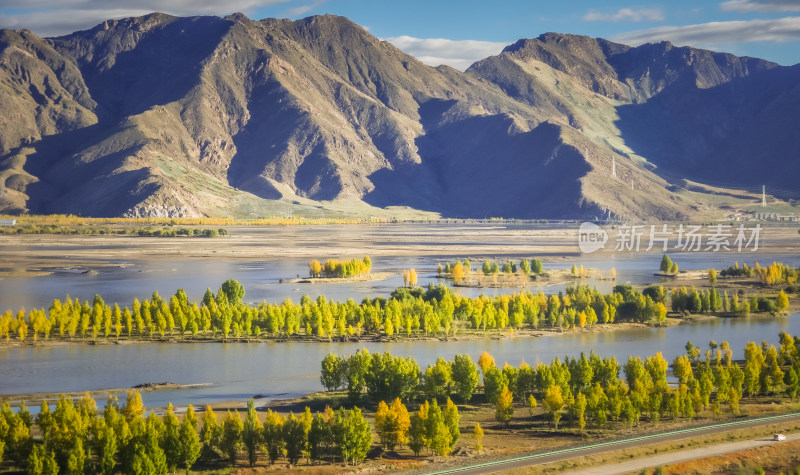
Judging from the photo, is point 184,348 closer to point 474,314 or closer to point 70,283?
point 474,314

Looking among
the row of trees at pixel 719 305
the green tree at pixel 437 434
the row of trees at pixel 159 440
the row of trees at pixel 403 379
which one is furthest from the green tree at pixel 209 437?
the row of trees at pixel 719 305

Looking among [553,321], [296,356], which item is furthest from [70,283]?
[553,321]

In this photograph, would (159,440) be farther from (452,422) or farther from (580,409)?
(580,409)

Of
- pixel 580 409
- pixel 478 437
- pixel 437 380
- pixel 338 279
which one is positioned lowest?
pixel 478 437

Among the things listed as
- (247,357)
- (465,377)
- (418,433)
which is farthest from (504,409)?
(247,357)

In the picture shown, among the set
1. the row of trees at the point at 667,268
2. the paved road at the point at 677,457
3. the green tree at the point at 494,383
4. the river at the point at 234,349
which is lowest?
the paved road at the point at 677,457

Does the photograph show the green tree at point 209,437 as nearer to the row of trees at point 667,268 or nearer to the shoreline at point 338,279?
the shoreline at point 338,279

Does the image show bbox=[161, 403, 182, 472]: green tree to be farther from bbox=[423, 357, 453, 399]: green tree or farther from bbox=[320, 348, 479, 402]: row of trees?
bbox=[423, 357, 453, 399]: green tree
